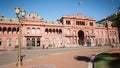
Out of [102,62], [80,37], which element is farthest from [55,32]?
[102,62]

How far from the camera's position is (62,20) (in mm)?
49188

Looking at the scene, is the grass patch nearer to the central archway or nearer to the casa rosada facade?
the casa rosada facade

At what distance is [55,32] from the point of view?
46406mm

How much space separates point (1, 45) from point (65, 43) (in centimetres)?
2321

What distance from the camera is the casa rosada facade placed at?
40000 millimetres

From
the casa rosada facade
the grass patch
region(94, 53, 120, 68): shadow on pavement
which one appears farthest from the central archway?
the grass patch

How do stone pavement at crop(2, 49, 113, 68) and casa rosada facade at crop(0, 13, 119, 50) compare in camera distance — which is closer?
stone pavement at crop(2, 49, 113, 68)

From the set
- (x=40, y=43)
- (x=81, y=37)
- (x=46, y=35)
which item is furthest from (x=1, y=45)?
(x=81, y=37)

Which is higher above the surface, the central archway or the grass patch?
the central archway

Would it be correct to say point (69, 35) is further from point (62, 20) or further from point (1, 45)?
point (1, 45)

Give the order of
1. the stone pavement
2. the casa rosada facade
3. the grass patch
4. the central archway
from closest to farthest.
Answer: the grass patch < the stone pavement < the casa rosada facade < the central archway

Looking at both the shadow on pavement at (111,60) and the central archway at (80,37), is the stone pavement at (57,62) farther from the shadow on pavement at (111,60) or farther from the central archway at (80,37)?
the central archway at (80,37)

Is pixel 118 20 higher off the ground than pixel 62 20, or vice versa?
pixel 62 20

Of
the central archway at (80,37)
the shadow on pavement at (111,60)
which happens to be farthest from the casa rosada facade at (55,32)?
the shadow on pavement at (111,60)
